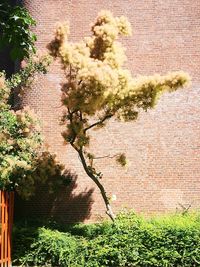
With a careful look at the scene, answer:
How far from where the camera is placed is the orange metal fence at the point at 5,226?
9.28 metres

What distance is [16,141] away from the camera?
1116 centimetres

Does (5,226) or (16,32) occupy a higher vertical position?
(5,226)

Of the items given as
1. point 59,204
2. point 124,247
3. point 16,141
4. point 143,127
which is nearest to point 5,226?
point 16,141

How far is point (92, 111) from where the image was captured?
10367 mm

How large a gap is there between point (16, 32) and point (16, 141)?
6.52 m

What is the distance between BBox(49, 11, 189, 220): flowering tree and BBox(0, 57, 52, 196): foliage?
1024 millimetres

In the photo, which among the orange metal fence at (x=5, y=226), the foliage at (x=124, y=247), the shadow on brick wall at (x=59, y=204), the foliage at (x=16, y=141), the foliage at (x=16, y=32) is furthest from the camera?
the shadow on brick wall at (x=59, y=204)

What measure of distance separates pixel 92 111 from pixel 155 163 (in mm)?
3922

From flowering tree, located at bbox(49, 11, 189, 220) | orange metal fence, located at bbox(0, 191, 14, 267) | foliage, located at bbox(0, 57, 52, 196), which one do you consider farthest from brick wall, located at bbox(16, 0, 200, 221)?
orange metal fence, located at bbox(0, 191, 14, 267)

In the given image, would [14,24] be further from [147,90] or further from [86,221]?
[86,221]

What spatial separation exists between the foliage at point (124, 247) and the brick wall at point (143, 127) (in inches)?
99.6

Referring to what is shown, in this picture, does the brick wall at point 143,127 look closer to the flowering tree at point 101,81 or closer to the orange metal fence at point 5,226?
the flowering tree at point 101,81

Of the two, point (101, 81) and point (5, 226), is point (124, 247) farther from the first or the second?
point (101, 81)

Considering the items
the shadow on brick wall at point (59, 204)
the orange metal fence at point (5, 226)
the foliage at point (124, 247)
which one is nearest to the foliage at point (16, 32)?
the orange metal fence at point (5, 226)
